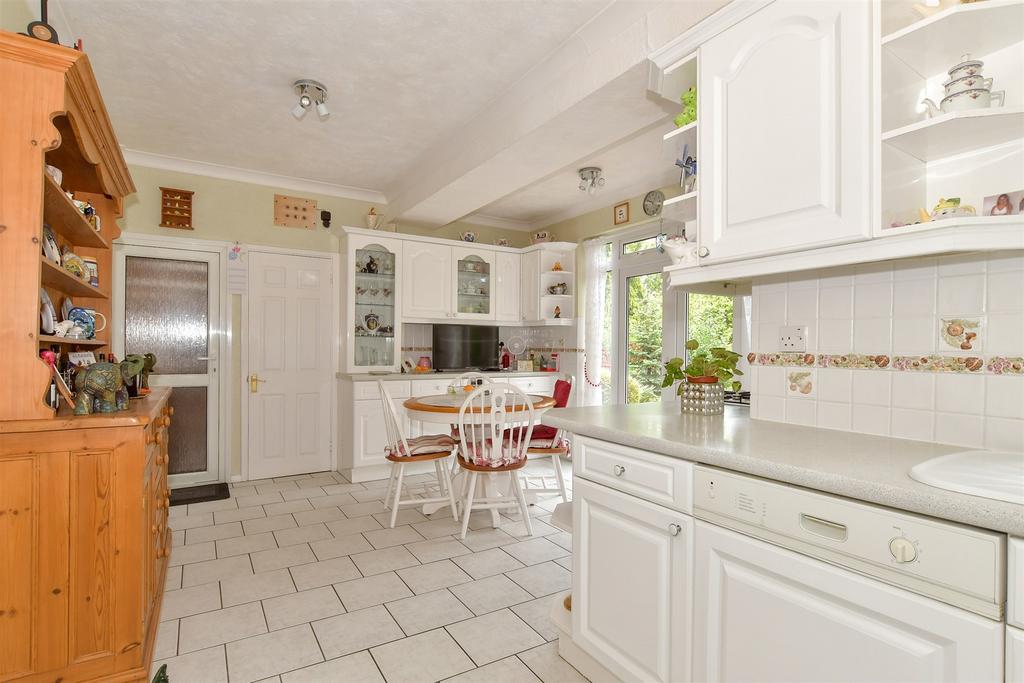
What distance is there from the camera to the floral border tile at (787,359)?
1.81 m

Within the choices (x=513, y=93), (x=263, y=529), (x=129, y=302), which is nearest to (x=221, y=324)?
(x=129, y=302)

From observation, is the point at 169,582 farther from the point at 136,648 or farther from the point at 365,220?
the point at 365,220

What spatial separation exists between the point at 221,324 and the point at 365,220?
62.8 inches

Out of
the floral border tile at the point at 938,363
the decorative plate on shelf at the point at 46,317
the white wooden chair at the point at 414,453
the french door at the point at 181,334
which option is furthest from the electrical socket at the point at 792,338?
the french door at the point at 181,334

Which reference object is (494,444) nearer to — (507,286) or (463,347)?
(463,347)

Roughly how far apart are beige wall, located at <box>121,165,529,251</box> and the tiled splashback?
4036mm

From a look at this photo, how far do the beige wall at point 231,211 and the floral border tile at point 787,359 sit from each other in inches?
159

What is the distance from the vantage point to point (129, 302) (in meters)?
4.15

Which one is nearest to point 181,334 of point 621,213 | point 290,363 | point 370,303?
point 290,363

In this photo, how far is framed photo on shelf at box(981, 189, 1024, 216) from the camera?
4.25 feet

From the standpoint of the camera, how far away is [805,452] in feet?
4.37

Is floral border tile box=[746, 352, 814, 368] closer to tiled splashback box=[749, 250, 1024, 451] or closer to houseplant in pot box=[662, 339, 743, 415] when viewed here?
tiled splashback box=[749, 250, 1024, 451]

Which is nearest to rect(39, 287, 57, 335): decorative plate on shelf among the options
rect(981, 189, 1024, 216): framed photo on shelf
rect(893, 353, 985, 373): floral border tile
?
rect(893, 353, 985, 373): floral border tile

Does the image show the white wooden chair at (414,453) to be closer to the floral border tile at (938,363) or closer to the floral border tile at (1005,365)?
the floral border tile at (938,363)
